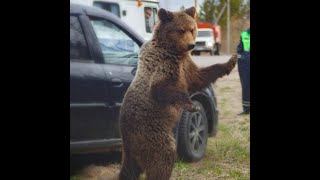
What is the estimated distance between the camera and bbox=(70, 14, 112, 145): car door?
407cm

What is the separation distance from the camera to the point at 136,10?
163 inches

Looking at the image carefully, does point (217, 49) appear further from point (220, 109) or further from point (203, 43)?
point (220, 109)

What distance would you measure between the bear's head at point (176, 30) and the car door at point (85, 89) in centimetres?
49

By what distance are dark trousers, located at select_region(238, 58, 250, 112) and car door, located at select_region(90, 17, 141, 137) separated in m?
0.73

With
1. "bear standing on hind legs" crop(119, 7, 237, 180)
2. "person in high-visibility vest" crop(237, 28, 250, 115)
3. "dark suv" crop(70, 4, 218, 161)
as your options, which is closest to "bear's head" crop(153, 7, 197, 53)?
"bear standing on hind legs" crop(119, 7, 237, 180)

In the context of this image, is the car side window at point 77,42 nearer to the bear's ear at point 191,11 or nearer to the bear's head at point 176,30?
the bear's head at point 176,30

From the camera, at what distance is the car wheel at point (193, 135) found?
423cm

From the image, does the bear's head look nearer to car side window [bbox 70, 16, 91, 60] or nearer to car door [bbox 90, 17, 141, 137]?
car door [bbox 90, 17, 141, 137]
